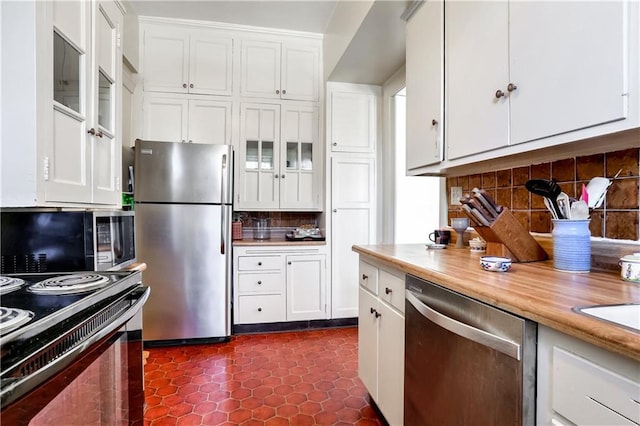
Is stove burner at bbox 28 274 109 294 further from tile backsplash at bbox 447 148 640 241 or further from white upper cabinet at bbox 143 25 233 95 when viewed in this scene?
white upper cabinet at bbox 143 25 233 95

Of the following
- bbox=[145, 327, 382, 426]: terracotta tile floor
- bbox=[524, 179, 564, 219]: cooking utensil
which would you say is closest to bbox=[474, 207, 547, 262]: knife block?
bbox=[524, 179, 564, 219]: cooking utensil

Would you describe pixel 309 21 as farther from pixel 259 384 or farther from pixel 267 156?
pixel 259 384

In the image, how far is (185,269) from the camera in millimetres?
2701

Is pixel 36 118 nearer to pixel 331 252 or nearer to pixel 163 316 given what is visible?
pixel 163 316

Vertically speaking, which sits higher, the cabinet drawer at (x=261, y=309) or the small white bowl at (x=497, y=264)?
the small white bowl at (x=497, y=264)

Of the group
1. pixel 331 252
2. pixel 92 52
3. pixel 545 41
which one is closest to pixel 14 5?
pixel 92 52

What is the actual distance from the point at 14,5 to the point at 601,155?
6.75 ft

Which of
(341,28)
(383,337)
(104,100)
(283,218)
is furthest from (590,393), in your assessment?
(283,218)

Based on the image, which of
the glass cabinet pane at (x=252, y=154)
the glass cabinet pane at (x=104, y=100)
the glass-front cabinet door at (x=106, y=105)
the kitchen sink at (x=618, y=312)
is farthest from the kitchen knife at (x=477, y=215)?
the glass cabinet pane at (x=252, y=154)

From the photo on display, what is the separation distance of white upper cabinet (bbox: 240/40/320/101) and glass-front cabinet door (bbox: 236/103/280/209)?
18cm

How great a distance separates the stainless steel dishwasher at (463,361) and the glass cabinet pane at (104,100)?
167cm

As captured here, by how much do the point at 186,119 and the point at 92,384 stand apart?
2.68 metres

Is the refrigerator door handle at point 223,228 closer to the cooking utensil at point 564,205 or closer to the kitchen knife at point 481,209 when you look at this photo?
the kitchen knife at point 481,209

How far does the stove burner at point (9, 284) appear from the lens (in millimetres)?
992
